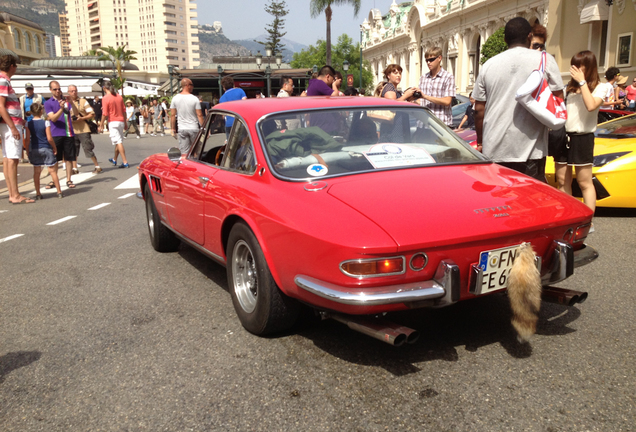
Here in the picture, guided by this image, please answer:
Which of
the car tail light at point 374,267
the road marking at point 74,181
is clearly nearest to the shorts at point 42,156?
the road marking at point 74,181

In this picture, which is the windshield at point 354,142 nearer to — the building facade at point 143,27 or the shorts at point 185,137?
the shorts at point 185,137

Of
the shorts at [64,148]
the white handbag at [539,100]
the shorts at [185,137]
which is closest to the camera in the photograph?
the white handbag at [539,100]

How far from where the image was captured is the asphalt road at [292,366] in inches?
103

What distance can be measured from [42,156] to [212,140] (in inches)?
239

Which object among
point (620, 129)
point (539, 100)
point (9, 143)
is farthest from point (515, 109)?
point (9, 143)

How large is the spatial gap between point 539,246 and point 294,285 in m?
1.33

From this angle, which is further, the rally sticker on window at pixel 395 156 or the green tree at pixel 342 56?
the green tree at pixel 342 56

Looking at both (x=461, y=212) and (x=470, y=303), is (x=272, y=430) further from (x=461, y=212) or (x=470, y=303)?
(x=470, y=303)

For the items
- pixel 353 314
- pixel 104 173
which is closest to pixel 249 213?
pixel 353 314

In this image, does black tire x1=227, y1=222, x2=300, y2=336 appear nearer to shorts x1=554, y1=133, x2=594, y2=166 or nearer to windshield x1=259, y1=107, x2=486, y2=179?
windshield x1=259, y1=107, x2=486, y2=179

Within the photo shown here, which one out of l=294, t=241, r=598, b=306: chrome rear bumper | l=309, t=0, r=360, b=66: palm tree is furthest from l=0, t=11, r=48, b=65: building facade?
l=294, t=241, r=598, b=306: chrome rear bumper

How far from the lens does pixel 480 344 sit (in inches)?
132

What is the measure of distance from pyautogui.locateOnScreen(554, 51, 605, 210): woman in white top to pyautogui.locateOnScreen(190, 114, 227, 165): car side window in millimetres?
3370

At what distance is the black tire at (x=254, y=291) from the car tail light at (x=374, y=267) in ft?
2.10
